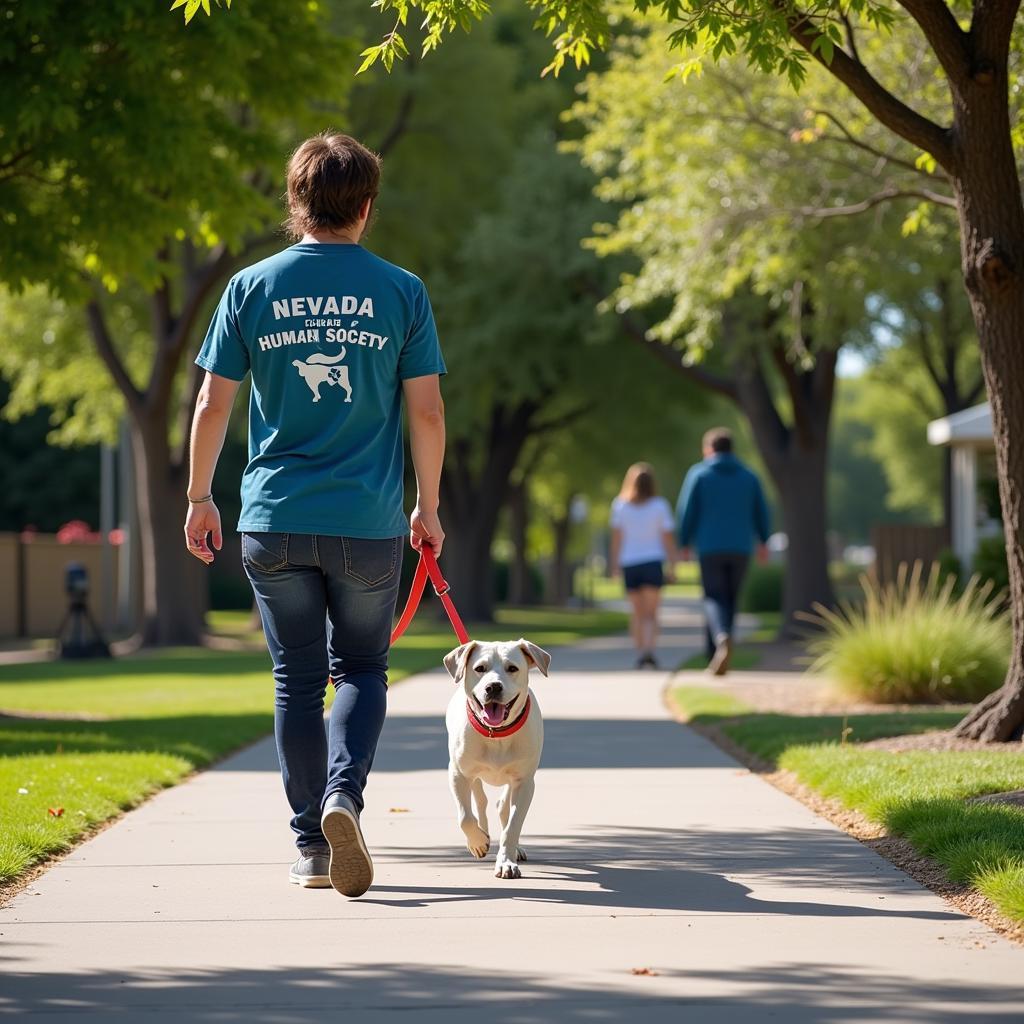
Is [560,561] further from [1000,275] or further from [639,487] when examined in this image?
[1000,275]

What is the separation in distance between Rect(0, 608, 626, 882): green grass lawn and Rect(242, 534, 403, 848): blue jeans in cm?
119

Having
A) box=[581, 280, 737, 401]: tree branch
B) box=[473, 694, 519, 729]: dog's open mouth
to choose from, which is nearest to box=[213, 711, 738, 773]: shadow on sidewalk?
box=[473, 694, 519, 729]: dog's open mouth

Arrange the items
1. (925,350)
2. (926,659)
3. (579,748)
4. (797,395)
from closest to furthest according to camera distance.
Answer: (579,748)
(926,659)
(797,395)
(925,350)

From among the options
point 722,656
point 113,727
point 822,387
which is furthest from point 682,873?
point 822,387

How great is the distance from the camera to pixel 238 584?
164 feet

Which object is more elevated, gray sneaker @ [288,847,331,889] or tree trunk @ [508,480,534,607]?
tree trunk @ [508,480,534,607]

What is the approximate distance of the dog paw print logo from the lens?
5766mm

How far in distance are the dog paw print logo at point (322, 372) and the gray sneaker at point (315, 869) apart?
158 centimetres

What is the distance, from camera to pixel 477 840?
6434 mm

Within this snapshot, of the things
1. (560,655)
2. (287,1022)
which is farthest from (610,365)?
(287,1022)

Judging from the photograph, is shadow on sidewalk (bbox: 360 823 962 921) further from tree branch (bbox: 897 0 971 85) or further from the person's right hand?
tree branch (bbox: 897 0 971 85)

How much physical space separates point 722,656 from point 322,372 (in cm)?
1041

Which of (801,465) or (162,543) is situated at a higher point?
(801,465)

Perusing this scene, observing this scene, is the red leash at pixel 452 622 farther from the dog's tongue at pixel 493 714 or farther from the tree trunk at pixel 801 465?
the tree trunk at pixel 801 465
